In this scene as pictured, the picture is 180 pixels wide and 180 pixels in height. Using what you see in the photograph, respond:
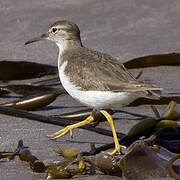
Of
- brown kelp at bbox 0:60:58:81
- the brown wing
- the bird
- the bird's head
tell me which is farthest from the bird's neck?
brown kelp at bbox 0:60:58:81

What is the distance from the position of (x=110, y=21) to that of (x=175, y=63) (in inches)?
41.8

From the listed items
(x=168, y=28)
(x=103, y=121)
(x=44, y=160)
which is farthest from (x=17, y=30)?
(x=44, y=160)

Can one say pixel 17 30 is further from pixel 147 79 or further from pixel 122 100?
pixel 122 100

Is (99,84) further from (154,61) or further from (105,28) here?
(105,28)

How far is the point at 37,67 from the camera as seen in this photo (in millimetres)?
5574

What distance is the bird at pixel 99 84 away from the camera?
3.82 meters

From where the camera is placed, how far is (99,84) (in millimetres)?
3977

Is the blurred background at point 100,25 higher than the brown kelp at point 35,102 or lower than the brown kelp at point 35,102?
higher

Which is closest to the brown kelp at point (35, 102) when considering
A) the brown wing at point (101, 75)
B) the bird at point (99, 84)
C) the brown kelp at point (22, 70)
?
the bird at point (99, 84)

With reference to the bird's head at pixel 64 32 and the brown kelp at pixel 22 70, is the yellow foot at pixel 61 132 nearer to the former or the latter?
the bird's head at pixel 64 32

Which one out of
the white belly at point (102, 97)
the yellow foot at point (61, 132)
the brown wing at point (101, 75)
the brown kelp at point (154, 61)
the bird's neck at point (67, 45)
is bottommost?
the yellow foot at point (61, 132)

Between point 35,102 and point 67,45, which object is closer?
point 35,102

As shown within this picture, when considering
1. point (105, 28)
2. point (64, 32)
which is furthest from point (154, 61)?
point (64, 32)

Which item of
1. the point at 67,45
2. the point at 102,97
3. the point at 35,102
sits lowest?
the point at 102,97
